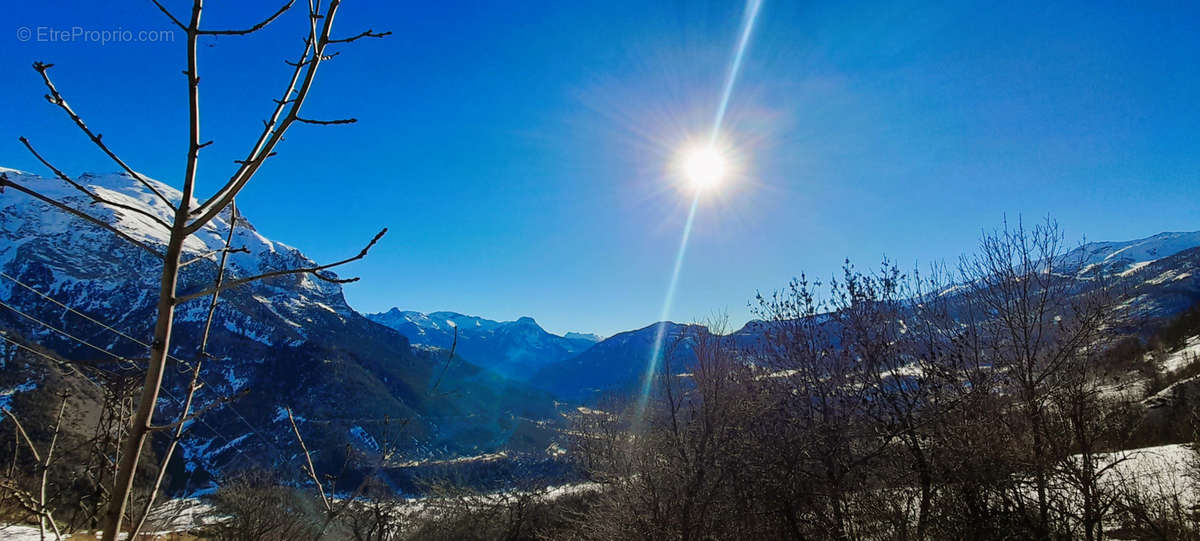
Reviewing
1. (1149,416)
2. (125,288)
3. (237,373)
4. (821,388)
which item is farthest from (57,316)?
(1149,416)

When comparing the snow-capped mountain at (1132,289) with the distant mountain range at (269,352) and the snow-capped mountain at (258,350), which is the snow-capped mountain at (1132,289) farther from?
the snow-capped mountain at (258,350)

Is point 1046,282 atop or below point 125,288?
below

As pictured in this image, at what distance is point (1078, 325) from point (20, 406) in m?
88.9

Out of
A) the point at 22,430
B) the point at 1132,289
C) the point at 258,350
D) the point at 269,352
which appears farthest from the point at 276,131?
the point at 258,350

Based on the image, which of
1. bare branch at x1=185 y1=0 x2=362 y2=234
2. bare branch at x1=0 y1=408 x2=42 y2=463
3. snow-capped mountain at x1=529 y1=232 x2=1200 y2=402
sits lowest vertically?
bare branch at x1=0 y1=408 x2=42 y2=463

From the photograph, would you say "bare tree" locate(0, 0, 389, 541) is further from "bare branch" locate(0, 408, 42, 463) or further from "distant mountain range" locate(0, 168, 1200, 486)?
"distant mountain range" locate(0, 168, 1200, 486)

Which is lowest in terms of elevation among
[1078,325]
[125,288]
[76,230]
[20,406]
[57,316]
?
[20,406]

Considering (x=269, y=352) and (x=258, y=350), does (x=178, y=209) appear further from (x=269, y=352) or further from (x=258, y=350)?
(x=258, y=350)

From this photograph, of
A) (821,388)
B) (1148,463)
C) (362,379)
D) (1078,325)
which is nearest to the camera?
(1078,325)

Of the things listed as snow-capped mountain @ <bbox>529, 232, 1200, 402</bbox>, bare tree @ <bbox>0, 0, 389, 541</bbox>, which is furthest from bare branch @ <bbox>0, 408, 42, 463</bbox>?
snow-capped mountain @ <bbox>529, 232, 1200, 402</bbox>

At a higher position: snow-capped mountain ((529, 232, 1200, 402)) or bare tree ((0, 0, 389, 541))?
snow-capped mountain ((529, 232, 1200, 402))

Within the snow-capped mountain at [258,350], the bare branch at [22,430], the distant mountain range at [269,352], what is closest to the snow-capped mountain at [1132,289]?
the distant mountain range at [269,352]

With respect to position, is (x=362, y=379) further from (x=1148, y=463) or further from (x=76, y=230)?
(x=1148, y=463)

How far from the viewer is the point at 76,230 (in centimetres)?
13462
